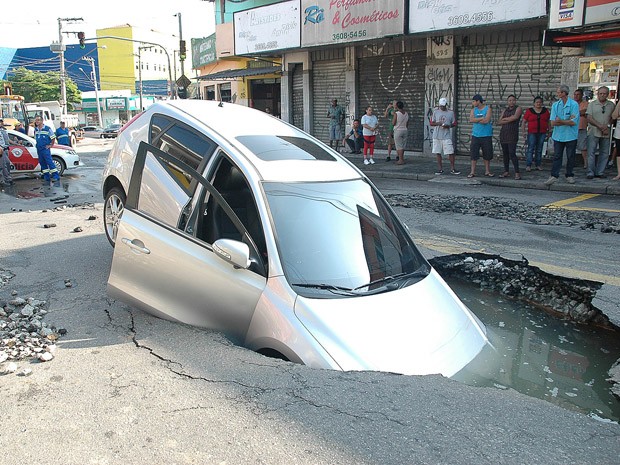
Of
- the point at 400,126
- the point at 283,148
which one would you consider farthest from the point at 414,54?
the point at 283,148

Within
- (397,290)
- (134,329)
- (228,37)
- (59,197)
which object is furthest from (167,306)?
(228,37)

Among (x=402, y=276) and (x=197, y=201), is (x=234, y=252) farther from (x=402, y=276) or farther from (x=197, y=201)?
(x=402, y=276)

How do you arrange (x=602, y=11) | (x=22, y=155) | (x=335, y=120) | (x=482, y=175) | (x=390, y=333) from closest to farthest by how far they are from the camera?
(x=390, y=333), (x=602, y=11), (x=482, y=175), (x=22, y=155), (x=335, y=120)

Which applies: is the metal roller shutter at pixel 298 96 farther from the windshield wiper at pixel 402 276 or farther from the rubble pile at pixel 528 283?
the windshield wiper at pixel 402 276

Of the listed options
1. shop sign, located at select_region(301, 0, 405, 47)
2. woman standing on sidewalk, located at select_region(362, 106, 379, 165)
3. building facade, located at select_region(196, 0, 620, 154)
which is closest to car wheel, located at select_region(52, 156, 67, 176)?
building facade, located at select_region(196, 0, 620, 154)

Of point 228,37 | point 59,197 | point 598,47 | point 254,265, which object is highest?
point 228,37

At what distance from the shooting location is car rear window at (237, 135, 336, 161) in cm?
422

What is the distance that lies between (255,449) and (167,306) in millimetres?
1781

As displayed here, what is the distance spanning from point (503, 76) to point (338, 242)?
1358 centimetres

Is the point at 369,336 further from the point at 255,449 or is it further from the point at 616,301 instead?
the point at 616,301

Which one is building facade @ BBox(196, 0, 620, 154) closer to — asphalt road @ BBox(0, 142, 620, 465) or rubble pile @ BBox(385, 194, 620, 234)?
rubble pile @ BBox(385, 194, 620, 234)

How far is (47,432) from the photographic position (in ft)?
8.82

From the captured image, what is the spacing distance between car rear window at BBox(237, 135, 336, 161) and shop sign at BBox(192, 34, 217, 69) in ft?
92.5

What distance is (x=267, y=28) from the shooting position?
20.4 metres
